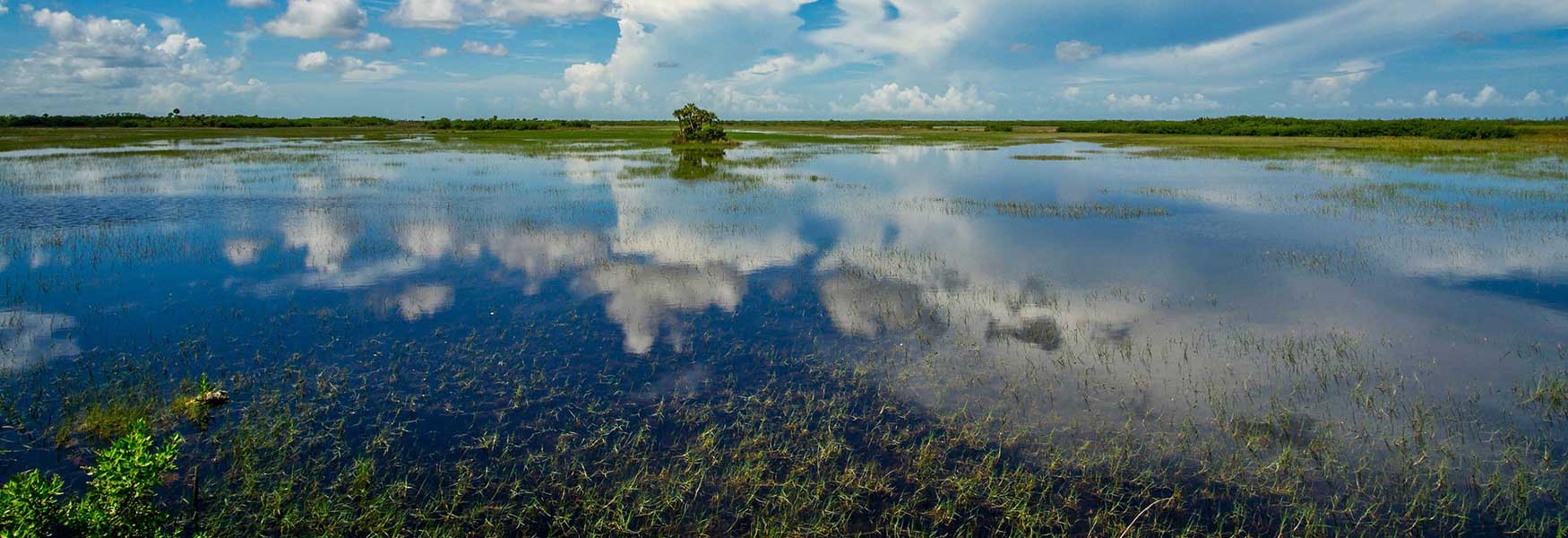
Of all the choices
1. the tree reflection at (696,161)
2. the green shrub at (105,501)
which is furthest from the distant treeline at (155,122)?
the green shrub at (105,501)

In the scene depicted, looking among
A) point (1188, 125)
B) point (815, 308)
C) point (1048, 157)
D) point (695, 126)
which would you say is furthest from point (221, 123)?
point (1188, 125)

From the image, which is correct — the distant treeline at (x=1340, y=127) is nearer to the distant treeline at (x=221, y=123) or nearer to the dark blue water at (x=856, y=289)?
the dark blue water at (x=856, y=289)

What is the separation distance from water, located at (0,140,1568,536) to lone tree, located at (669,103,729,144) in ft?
140

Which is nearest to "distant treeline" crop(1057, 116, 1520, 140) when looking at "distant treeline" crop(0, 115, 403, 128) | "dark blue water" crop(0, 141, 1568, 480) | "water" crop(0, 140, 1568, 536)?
"dark blue water" crop(0, 141, 1568, 480)

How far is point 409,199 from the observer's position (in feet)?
96.2

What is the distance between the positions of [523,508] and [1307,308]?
545 inches

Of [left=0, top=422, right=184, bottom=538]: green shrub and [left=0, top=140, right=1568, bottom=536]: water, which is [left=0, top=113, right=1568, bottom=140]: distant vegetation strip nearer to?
[left=0, top=140, right=1568, bottom=536]: water

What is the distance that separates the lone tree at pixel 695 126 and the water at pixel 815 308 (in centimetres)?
4267

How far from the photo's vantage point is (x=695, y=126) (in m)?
71.8

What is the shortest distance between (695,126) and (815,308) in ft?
198

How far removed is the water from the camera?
9.38 metres

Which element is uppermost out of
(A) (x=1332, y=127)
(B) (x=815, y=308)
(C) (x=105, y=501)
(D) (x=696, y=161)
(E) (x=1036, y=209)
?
(A) (x=1332, y=127)

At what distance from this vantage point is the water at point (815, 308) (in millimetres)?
9375

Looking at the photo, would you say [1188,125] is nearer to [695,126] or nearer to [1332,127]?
[1332,127]
